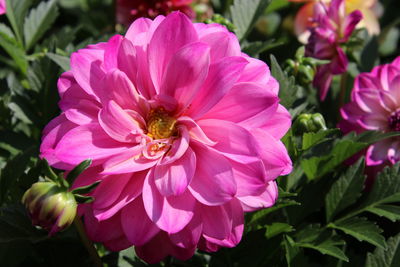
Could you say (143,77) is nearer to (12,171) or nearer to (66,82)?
(66,82)

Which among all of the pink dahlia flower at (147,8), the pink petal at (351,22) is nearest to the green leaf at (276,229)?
the pink petal at (351,22)

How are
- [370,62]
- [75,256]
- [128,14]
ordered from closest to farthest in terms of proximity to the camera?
[75,256]
[370,62]
[128,14]

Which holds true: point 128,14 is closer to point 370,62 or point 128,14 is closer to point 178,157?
point 370,62

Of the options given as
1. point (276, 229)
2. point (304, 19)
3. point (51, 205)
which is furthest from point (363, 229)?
point (304, 19)

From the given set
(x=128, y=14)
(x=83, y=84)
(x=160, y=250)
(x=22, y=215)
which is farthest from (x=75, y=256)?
(x=128, y=14)

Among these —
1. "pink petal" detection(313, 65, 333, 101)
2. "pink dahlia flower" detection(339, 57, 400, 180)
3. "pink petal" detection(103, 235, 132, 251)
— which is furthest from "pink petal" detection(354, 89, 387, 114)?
"pink petal" detection(103, 235, 132, 251)

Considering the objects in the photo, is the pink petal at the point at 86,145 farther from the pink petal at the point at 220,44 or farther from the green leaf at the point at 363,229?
the green leaf at the point at 363,229
